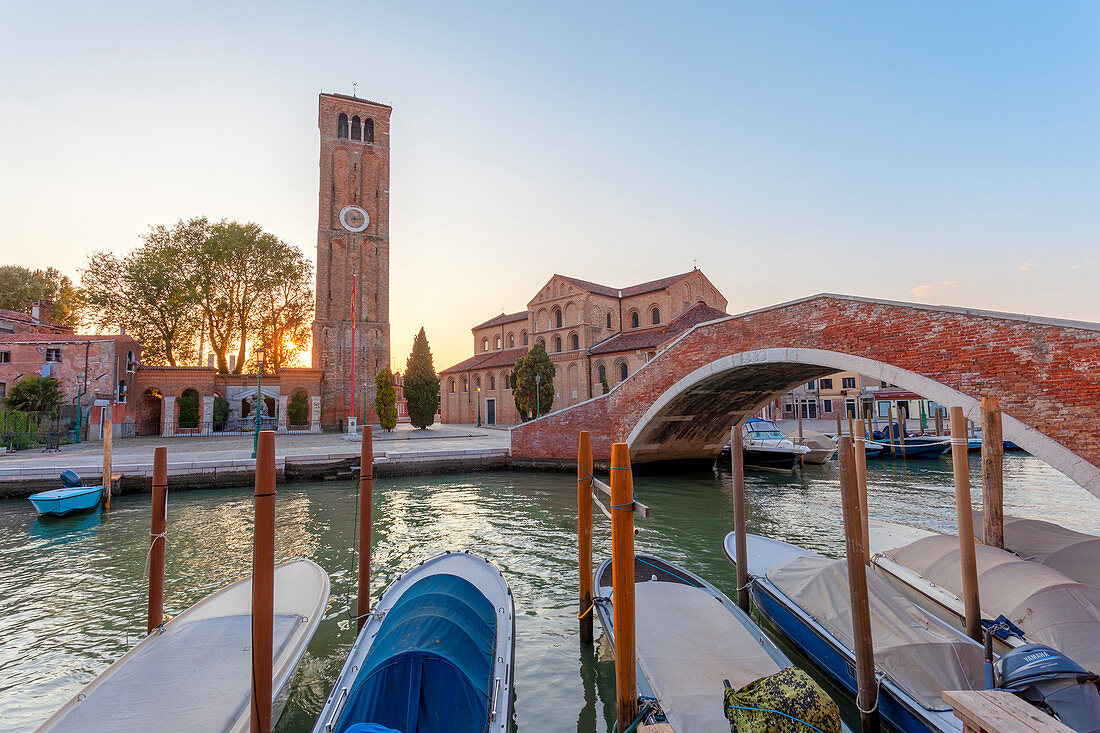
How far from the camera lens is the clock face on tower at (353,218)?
3225 cm

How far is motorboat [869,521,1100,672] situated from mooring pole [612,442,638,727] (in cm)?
326

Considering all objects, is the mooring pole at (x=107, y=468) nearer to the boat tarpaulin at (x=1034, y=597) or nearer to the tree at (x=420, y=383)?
the boat tarpaulin at (x=1034, y=597)

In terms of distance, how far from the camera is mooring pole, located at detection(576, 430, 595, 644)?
4.66m

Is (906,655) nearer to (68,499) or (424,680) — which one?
(424,680)

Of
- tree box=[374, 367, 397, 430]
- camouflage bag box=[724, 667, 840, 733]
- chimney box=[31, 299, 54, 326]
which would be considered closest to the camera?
camouflage bag box=[724, 667, 840, 733]

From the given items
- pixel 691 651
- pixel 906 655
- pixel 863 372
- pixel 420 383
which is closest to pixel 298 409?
pixel 420 383

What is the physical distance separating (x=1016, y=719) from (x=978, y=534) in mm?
6588

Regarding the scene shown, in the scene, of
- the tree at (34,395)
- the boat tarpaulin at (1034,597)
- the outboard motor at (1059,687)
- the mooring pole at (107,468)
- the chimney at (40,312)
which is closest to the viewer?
the outboard motor at (1059,687)

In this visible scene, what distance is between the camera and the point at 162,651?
398 centimetres

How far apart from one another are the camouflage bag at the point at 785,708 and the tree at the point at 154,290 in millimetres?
35310

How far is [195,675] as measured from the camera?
368 centimetres

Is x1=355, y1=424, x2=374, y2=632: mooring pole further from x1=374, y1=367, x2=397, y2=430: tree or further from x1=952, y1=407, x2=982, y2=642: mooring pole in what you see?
x1=374, y1=367, x2=397, y2=430: tree

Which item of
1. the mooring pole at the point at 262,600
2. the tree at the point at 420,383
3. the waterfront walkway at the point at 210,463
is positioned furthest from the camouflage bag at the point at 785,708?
the tree at the point at 420,383

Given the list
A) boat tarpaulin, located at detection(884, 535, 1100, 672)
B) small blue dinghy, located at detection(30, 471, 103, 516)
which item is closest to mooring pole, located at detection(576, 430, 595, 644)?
boat tarpaulin, located at detection(884, 535, 1100, 672)
